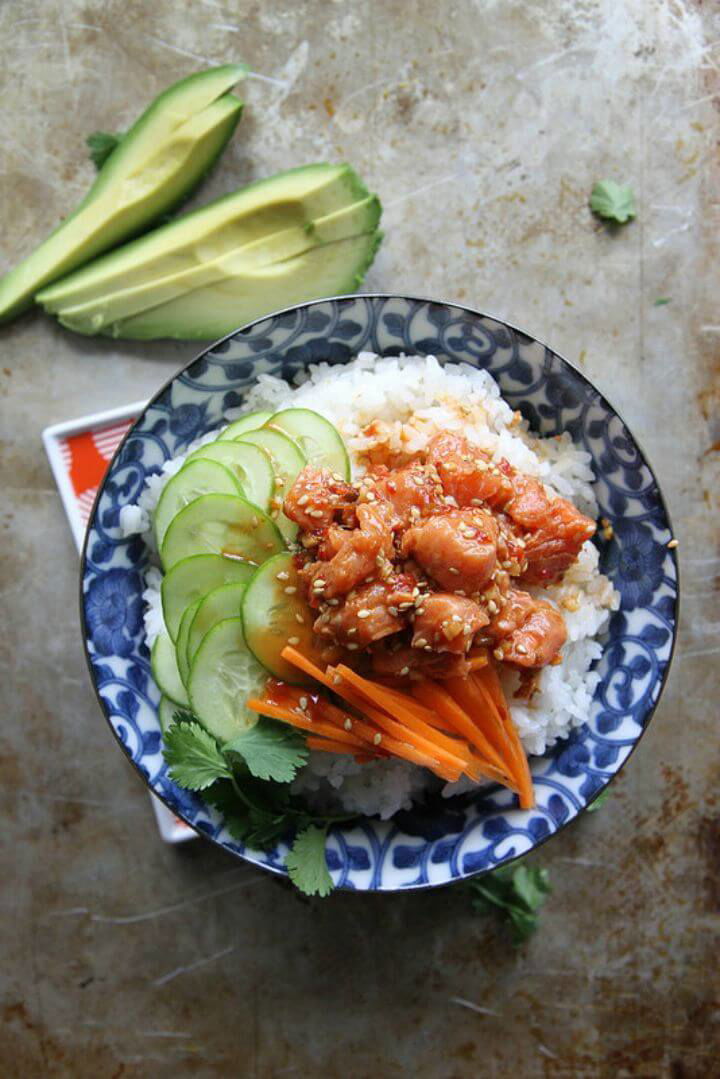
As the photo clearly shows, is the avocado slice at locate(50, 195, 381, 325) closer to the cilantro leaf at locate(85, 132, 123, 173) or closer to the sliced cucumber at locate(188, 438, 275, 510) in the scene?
the cilantro leaf at locate(85, 132, 123, 173)

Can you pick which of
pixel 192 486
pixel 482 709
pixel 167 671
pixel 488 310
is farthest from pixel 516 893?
pixel 488 310

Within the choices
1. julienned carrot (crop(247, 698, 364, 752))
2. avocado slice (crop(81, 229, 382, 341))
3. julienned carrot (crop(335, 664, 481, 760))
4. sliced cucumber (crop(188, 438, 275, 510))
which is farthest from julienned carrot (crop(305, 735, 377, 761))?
avocado slice (crop(81, 229, 382, 341))

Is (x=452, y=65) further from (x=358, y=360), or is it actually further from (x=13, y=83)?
(x=13, y=83)

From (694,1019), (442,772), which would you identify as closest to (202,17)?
(442,772)

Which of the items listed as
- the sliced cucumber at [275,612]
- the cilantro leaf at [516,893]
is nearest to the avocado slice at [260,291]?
the sliced cucumber at [275,612]

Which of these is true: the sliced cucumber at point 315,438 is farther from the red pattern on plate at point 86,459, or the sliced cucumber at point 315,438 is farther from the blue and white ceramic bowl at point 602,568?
the red pattern on plate at point 86,459

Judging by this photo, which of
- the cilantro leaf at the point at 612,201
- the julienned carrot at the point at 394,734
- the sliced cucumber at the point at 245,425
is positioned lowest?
the julienned carrot at the point at 394,734
